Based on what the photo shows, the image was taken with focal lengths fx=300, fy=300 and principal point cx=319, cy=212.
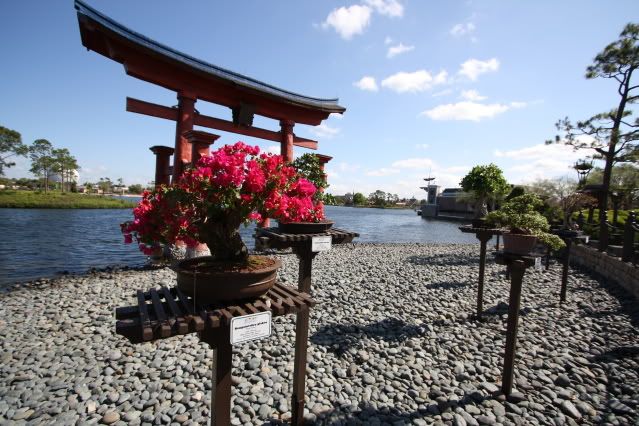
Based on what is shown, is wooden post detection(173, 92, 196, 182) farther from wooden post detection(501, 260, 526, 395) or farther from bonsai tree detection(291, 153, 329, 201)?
wooden post detection(501, 260, 526, 395)

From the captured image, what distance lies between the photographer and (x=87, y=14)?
5.63 metres

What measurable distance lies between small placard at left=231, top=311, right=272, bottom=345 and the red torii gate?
5767mm

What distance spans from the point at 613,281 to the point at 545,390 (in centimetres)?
619

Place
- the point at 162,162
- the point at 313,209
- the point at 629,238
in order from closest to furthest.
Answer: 1. the point at 313,209
2. the point at 629,238
3. the point at 162,162

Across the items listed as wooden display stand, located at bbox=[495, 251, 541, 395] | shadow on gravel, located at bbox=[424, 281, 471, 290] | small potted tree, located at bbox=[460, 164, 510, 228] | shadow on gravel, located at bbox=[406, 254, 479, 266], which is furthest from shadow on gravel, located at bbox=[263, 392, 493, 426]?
shadow on gravel, located at bbox=[406, 254, 479, 266]

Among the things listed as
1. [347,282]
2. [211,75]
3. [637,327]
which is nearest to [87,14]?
[211,75]

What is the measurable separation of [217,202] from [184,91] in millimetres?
6332

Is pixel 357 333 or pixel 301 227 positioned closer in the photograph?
pixel 301 227

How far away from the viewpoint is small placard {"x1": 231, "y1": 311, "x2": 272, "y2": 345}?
1.50m

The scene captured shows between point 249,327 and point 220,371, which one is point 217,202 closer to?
point 249,327

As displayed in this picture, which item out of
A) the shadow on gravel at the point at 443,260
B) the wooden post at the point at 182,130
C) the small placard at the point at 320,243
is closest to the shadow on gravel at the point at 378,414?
the small placard at the point at 320,243

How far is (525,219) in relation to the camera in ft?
11.0

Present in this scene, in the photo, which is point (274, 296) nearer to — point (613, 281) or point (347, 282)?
point (347, 282)

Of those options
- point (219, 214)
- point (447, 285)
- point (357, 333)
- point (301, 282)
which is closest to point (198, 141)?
point (301, 282)
